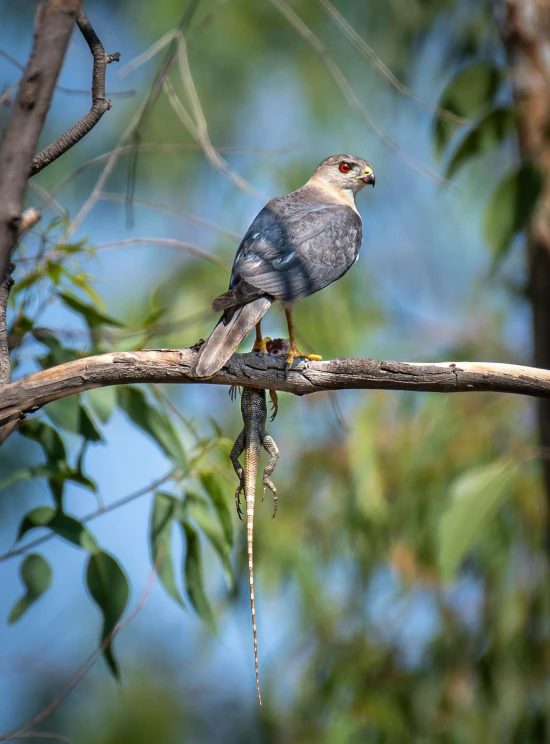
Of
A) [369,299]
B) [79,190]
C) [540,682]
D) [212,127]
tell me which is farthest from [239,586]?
[212,127]

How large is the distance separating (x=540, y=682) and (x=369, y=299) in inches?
103

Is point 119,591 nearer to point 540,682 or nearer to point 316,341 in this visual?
point 316,341

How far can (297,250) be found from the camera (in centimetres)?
298

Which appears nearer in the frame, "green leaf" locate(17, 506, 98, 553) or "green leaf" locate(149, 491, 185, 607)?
"green leaf" locate(17, 506, 98, 553)

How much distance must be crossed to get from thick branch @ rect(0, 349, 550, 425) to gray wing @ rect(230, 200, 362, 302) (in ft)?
1.53

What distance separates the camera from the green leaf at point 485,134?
159 inches

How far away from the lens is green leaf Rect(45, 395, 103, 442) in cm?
274

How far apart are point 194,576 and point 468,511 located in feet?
3.79

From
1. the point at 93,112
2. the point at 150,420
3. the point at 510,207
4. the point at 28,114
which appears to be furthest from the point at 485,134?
the point at 28,114

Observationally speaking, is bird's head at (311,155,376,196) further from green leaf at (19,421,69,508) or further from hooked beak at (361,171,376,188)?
green leaf at (19,421,69,508)

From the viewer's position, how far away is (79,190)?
6.68 meters

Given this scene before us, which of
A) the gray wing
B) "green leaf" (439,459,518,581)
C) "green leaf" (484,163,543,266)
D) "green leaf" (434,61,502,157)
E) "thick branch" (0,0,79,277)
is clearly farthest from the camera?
"green leaf" (434,61,502,157)

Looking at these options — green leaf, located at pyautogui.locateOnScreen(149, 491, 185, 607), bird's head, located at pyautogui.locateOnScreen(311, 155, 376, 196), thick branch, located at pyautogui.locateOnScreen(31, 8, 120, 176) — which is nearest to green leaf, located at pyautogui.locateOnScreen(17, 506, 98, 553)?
green leaf, located at pyautogui.locateOnScreen(149, 491, 185, 607)

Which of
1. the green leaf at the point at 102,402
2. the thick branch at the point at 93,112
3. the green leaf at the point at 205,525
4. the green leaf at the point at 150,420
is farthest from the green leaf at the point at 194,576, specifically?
the thick branch at the point at 93,112
